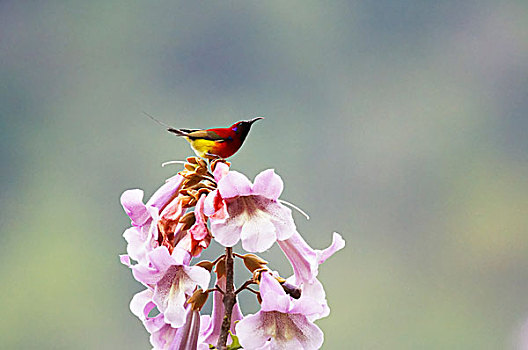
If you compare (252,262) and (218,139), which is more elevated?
(218,139)

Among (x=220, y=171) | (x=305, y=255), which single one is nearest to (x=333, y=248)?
(x=305, y=255)

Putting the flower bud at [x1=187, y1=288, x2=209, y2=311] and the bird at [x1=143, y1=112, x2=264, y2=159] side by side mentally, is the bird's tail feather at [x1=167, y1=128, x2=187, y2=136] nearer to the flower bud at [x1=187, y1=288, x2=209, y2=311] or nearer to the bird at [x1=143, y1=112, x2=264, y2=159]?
the bird at [x1=143, y1=112, x2=264, y2=159]

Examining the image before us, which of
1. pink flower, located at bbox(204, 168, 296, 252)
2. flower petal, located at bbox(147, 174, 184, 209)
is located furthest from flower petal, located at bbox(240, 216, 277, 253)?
flower petal, located at bbox(147, 174, 184, 209)

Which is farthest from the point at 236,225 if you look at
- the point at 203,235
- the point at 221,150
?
the point at 221,150

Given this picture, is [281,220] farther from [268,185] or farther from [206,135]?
[206,135]

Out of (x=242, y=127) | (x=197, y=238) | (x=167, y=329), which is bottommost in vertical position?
(x=167, y=329)

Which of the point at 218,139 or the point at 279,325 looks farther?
the point at 218,139
